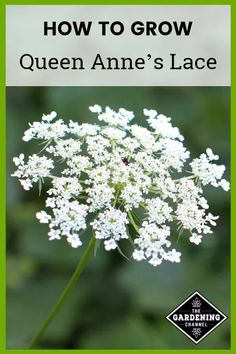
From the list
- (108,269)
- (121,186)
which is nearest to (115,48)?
(121,186)

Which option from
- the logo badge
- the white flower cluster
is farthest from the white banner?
the logo badge

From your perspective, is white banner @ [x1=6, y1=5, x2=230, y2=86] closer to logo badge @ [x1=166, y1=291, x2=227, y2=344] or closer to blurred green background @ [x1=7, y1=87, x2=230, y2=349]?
blurred green background @ [x1=7, y1=87, x2=230, y2=349]

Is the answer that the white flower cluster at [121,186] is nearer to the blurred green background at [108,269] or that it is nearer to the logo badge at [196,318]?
the logo badge at [196,318]

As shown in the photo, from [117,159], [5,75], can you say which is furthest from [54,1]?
[117,159]

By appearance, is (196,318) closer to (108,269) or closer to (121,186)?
(121,186)

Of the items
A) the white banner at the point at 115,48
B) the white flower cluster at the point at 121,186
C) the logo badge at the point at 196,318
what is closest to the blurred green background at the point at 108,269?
the logo badge at the point at 196,318
